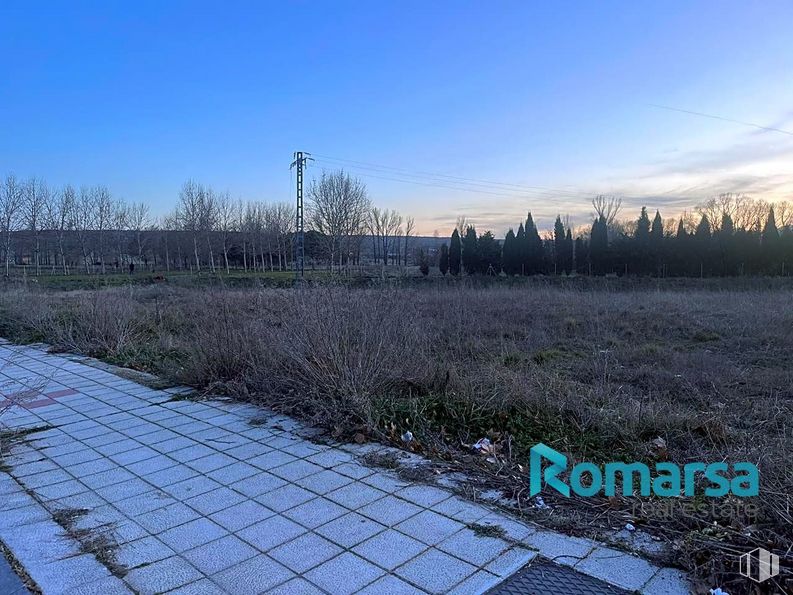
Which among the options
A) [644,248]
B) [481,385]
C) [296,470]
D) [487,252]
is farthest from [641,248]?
[296,470]

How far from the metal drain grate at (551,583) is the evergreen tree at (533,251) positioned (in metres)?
44.0

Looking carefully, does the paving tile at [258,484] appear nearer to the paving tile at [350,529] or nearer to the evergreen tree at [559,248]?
the paving tile at [350,529]

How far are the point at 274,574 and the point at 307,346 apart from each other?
8.09ft

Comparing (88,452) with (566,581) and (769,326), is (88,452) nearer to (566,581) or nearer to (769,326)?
(566,581)

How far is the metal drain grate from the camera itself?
6.07 ft

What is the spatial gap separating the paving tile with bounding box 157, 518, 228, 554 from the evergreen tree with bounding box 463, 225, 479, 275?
4685cm

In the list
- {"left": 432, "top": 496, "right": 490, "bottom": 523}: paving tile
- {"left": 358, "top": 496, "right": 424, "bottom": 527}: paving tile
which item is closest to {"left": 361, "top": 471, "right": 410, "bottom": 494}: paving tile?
{"left": 358, "top": 496, "right": 424, "bottom": 527}: paving tile

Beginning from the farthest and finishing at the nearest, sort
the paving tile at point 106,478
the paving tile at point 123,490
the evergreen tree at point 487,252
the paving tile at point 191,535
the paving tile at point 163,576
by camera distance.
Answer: the evergreen tree at point 487,252 < the paving tile at point 106,478 < the paving tile at point 123,490 < the paving tile at point 191,535 < the paving tile at point 163,576

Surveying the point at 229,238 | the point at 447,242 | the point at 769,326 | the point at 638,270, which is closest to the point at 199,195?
the point at 229,238

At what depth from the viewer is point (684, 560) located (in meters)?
1.98

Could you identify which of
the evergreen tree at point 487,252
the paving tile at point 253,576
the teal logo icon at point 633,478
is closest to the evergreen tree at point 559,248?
the evergreen tree at point 487,252

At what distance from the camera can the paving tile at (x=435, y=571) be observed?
1.91 meters

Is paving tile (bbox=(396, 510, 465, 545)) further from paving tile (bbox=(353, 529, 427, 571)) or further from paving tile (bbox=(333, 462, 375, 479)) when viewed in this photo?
paving tile (bbox=(333, 462, 375, 479))
